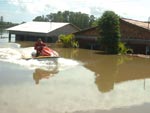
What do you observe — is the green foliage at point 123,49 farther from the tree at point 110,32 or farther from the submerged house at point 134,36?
the submerged house at point 134,36

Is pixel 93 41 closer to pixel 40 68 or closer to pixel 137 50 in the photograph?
pixel 137 50

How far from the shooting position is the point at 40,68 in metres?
20.4

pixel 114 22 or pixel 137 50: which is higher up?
pixel 114 22

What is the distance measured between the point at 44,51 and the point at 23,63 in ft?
8.11

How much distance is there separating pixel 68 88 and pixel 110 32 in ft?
70.1

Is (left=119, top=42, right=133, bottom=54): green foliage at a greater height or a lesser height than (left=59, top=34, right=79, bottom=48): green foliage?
lesser

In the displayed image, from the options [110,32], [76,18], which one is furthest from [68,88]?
[76,18]

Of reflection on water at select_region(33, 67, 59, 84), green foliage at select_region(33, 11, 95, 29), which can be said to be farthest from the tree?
green foliage at select_region(33, 11, 95, 29)

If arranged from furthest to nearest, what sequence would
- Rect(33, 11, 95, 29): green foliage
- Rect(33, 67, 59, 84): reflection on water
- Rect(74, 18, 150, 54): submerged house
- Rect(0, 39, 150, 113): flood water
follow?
Rect(33, 11, 95, 29): green foliage → Rect(74, 18, 150, 54): submerged house → Rect(33, 67, 59, 84): reflection on water → Rect(0, 39, 150, 113): flood water

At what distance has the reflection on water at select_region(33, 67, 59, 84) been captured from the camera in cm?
1713

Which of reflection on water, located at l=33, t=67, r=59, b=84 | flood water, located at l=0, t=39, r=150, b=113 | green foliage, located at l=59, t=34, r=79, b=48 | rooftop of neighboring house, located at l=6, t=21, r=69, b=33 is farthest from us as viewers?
rooftop of neighboring house, located at l=6, t=21, r=69, b=33

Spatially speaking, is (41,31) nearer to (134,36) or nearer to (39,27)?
(39,27)

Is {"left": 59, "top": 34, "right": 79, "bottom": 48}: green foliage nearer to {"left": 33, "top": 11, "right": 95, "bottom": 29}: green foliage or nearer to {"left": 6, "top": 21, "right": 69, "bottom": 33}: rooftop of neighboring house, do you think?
{"left": 6, "top": 21, "right": 69, "bottom": 33}: rooftop of neighboring house

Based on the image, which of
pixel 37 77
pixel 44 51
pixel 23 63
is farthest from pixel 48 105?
pixel 44 51
